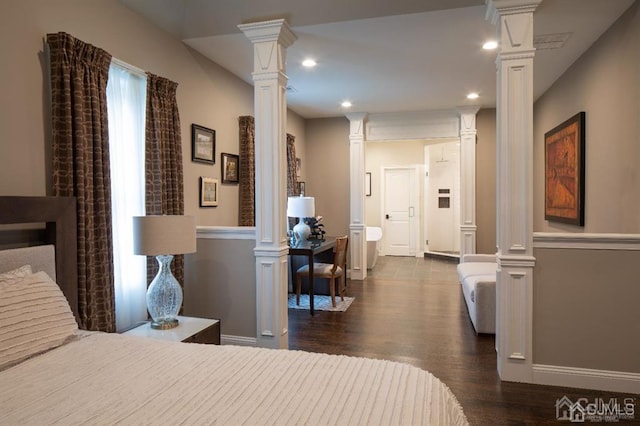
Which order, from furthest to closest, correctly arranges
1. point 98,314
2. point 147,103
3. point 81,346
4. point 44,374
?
point 147,103 < point 98,314 < point 81,346 < point 44,374

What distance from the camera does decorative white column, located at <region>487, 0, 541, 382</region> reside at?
2.74 m

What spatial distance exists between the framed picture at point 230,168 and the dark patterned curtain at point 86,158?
1751 mm

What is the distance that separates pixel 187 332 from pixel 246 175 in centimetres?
254

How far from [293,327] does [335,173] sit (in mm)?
3517

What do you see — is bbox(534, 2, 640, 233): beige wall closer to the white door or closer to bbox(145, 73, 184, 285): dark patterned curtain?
bbox(145, 73, 184, 285): dark patterned curtain

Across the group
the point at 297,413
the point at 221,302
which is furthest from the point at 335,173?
the point at 297,413

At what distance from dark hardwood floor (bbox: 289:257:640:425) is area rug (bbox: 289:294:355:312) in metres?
0.12

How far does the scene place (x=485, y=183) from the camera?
21.1 ft

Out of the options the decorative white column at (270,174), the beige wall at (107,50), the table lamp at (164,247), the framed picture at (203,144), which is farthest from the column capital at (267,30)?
the table lamp at (164,247)

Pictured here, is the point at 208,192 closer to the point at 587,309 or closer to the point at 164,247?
the point at 164,247

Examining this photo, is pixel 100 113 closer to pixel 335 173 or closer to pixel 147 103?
pixel 147 103

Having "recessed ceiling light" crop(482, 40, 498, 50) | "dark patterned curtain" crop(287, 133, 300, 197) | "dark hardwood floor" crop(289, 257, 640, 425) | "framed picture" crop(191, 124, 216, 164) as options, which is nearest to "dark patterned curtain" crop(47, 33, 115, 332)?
"framed picture" crop(191, 124, 216, 164)

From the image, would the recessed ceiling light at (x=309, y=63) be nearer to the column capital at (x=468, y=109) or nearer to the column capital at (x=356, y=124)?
the column capital at (x=356, y=124)

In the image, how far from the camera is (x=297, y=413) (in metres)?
1.19
